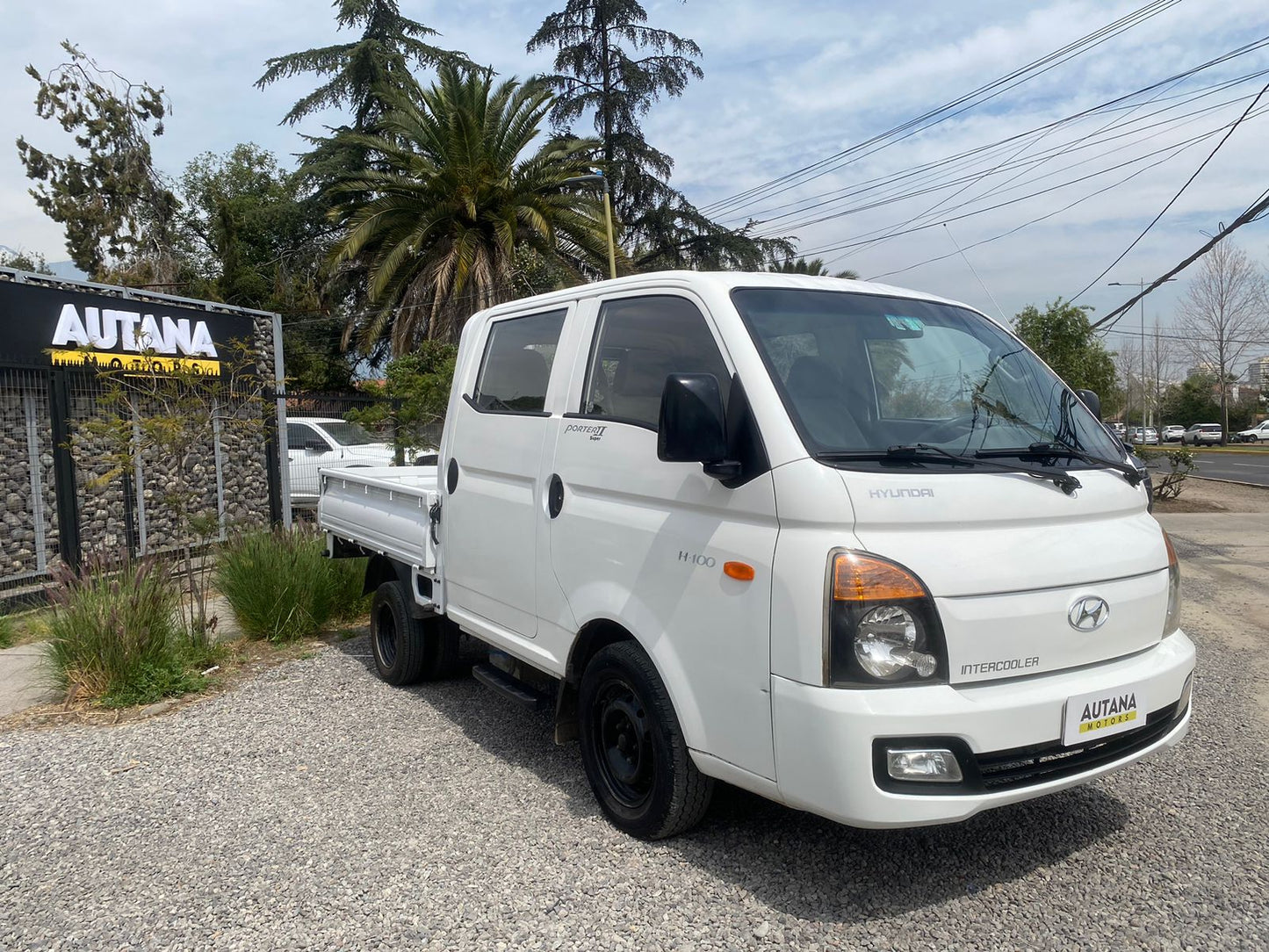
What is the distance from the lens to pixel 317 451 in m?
15.3

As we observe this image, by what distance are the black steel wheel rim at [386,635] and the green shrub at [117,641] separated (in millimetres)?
1176

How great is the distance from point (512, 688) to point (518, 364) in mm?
1622

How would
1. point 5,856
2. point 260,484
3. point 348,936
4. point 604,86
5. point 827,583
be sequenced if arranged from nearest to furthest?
point 827,583
point 348,936
point 5,856
point 260,484
point 604,86

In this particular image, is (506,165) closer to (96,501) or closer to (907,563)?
(96,501)

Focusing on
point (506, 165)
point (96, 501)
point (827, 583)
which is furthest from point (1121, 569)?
point (506, 165)

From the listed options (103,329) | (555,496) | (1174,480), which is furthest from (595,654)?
(1174,480)

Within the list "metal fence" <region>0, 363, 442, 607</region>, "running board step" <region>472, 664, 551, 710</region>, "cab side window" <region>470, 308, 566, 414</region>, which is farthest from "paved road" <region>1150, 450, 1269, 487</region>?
"running board step" <region>472, 664, 551, 710</region>

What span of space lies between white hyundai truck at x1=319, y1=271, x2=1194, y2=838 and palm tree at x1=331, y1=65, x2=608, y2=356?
15.7 metres

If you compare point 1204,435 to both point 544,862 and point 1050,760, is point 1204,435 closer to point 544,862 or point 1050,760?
point 1050,760

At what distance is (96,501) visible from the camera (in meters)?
10.2

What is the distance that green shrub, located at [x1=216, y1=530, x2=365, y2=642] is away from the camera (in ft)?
24.2

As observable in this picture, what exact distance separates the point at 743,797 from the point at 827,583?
5.45 feet

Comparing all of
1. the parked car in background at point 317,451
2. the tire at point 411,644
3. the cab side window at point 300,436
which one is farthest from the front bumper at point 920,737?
the cab side window at point 300,436

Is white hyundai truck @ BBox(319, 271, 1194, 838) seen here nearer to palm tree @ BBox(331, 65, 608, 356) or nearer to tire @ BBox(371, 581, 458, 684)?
tire @ BBox(371, 581, 458, 684)
